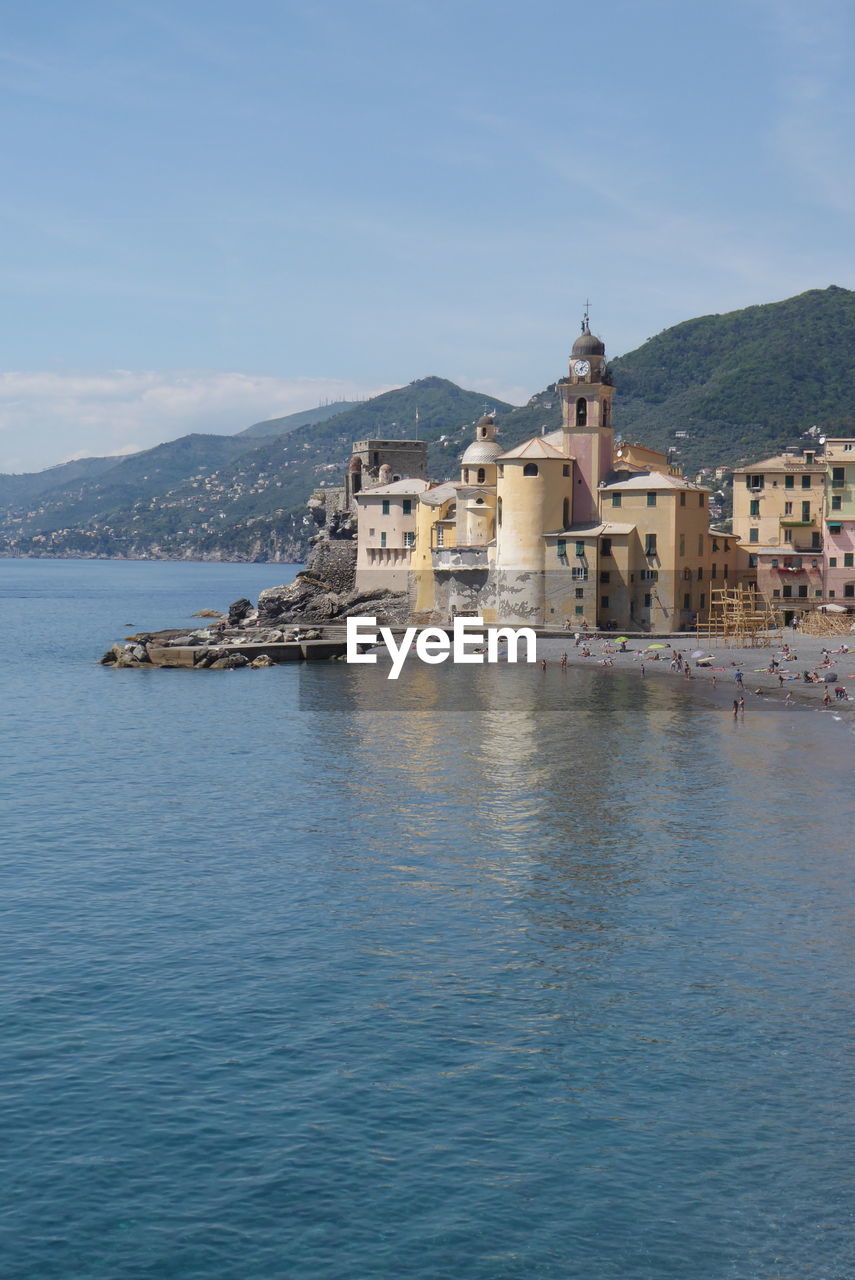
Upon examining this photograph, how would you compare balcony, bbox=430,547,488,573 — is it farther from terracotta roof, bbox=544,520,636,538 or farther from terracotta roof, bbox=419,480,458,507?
terracotta roof, bbox=544,520,636,538

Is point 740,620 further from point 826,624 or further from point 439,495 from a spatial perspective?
point 439,495

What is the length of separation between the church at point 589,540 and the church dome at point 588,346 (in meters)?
0.08

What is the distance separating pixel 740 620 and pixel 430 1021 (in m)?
71.6

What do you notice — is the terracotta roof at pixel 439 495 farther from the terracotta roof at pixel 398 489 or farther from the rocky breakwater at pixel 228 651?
the rocky breakwater at pixel 228 651

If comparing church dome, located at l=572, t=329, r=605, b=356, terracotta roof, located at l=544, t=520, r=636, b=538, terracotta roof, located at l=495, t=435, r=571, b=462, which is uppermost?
church dome, located at l=572, t=329, r=605, b=356

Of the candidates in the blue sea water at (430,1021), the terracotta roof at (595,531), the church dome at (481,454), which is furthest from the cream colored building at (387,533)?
the blue sea water at (430,1021)

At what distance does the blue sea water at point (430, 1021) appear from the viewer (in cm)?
2055

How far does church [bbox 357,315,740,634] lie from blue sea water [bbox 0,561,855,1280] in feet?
147

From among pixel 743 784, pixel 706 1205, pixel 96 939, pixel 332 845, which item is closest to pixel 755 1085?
pixel 706 1205

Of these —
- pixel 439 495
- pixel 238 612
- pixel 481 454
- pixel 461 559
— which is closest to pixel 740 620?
pixel 461 559

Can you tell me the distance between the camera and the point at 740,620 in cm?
9519

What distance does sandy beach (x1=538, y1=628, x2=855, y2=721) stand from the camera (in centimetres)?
7388

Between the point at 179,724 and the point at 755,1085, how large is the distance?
48.3 m

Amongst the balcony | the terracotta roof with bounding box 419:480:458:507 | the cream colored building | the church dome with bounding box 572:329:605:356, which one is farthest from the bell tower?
the cream colored building
